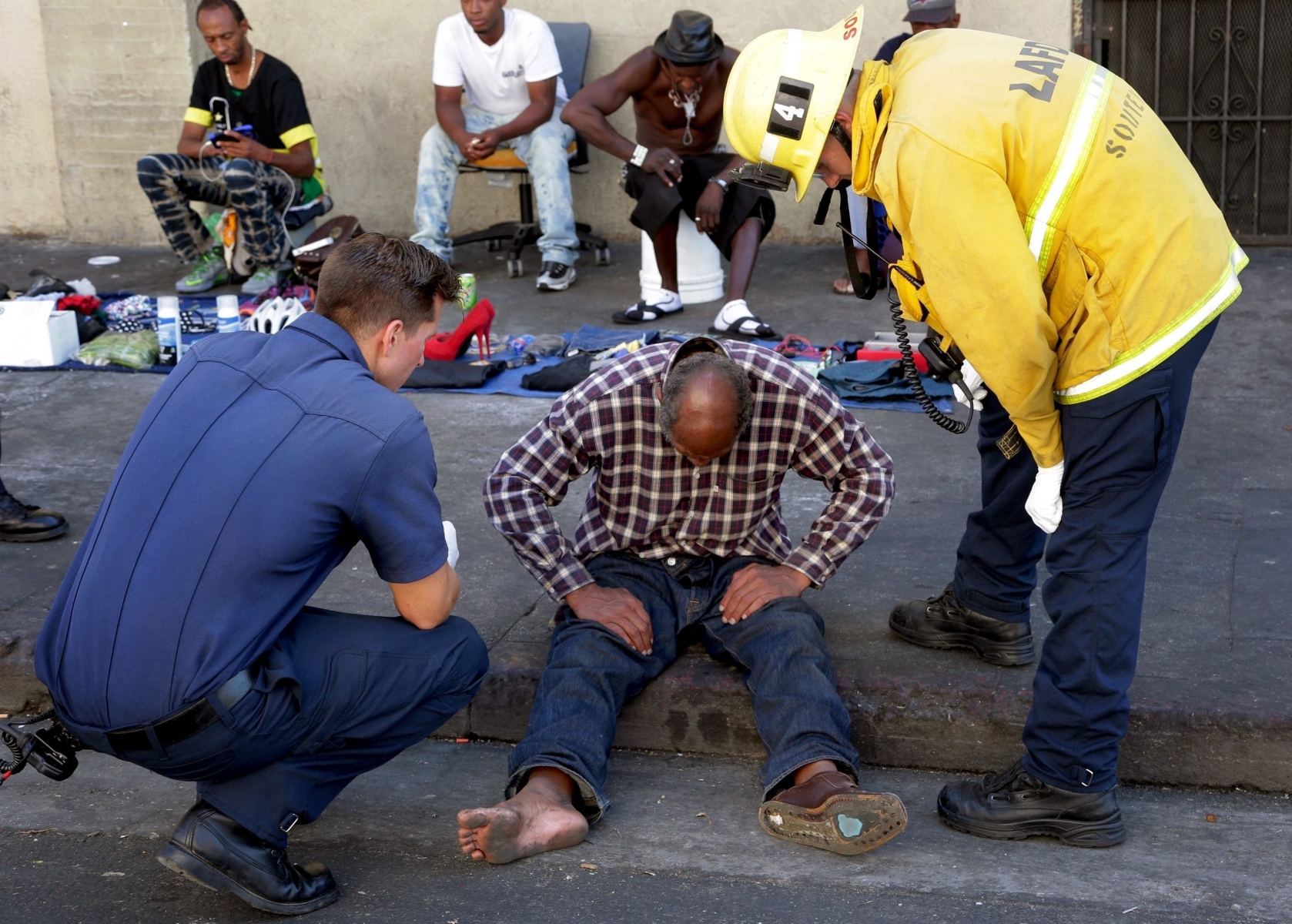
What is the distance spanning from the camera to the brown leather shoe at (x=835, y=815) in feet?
9.12

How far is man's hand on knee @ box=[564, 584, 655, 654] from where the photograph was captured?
3.30 metres

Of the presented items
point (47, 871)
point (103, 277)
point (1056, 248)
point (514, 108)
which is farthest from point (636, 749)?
point (103, 277)

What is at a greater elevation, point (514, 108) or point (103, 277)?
point (514, 108)

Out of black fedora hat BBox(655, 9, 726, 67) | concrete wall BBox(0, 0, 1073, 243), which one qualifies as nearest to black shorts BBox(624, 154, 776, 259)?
black fedora hat BBox(655, 9, 726, 67)

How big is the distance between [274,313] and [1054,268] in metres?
4.65

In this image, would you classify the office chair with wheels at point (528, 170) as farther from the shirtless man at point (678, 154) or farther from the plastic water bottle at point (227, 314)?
the plastic water bottle at point (227, 314)

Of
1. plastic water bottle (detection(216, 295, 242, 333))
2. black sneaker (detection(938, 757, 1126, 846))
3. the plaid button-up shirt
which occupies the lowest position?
black sneaker (detection(938, 757, 1126, 846))

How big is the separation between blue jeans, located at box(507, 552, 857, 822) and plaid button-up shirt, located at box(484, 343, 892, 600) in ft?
0.25

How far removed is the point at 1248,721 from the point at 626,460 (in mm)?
1539

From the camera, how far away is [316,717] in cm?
271

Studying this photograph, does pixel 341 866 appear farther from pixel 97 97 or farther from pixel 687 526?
pixel 97 97

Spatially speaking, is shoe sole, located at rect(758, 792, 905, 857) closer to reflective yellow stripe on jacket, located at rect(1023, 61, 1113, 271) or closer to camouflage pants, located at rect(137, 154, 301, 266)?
reflective yellow stripe on jacket, located at rect(1023, 61, 1113, 271)

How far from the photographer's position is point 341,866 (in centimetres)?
288

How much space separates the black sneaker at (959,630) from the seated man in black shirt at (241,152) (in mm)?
5062
